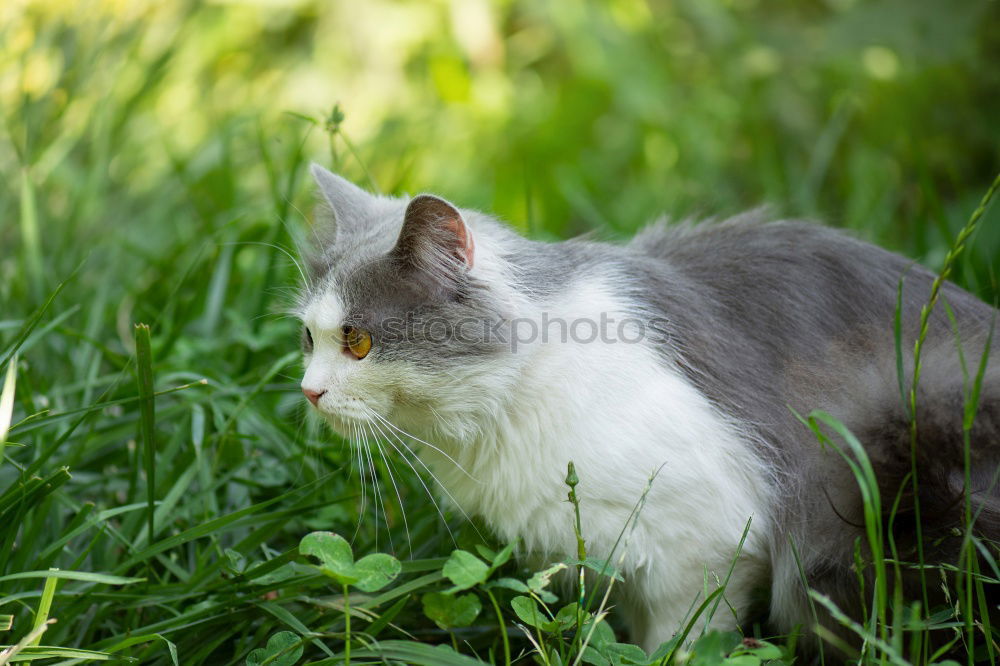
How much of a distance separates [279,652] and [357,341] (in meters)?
0.63

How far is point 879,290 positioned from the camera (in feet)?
6.47

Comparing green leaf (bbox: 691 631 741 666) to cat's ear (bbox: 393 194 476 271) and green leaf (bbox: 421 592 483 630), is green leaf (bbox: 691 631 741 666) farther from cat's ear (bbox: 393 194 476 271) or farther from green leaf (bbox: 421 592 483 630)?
cat's ear (bbox: 393 194 476 271)

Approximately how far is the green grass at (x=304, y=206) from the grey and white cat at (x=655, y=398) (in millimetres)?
107

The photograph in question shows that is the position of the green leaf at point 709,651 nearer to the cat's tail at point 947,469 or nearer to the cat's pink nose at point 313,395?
the cat's tail at point 947,469

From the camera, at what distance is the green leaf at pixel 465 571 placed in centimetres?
164

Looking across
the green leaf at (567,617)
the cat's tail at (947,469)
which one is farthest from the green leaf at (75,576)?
the cat's tail at (947,469)

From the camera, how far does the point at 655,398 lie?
5.94ft

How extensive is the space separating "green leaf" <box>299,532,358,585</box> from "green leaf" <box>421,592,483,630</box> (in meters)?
0.23

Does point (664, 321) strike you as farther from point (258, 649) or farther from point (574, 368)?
point (258, 649)

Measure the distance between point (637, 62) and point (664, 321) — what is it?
310cm

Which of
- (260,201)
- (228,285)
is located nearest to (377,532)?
(228,285)

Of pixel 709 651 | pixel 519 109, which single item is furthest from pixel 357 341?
pixel 519 109

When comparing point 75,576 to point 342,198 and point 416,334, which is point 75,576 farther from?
point 342,198

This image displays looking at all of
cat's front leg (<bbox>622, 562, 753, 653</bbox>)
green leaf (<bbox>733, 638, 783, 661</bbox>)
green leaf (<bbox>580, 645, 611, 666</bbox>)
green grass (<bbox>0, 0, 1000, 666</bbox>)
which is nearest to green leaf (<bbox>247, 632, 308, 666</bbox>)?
green grass (<bbox>0, 0, 1000, 666</bbox>)
